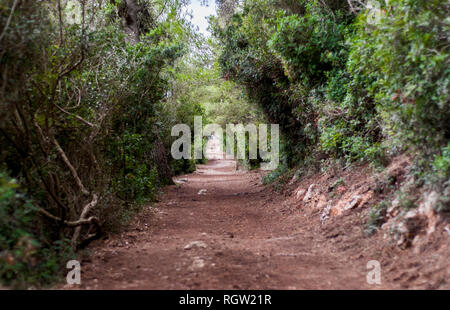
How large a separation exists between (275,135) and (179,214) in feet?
20.2

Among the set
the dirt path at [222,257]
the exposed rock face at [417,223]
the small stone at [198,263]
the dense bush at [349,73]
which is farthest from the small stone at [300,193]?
the small stone at [198,263]

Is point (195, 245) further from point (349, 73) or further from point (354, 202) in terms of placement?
point (349, 73)

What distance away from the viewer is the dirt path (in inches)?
159

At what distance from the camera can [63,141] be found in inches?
244

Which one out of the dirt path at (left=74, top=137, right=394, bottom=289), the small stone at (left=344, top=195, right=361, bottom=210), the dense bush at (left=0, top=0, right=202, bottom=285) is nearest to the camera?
the dense bush at (left=0, top=0, right=202, bottom=285)

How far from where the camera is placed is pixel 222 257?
4934 mm

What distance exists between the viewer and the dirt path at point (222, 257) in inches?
159

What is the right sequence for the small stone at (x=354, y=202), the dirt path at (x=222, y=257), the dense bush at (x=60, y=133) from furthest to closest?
1. the small stone at (x=354, y=202)
2. the dirt path at (x=222, y=257)
3. the dense bush at (x=60, y=133)

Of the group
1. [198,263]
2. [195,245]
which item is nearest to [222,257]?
[198,263]

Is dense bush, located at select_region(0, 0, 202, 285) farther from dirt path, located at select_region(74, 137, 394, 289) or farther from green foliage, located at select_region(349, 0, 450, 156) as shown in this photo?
green foliage, located at select_region(349, 0, 450, 156)

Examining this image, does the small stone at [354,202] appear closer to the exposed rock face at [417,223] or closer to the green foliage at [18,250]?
the exposed rock face at [417,223]

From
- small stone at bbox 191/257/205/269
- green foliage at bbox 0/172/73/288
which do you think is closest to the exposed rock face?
small stone at bbox 191/257/205/269
